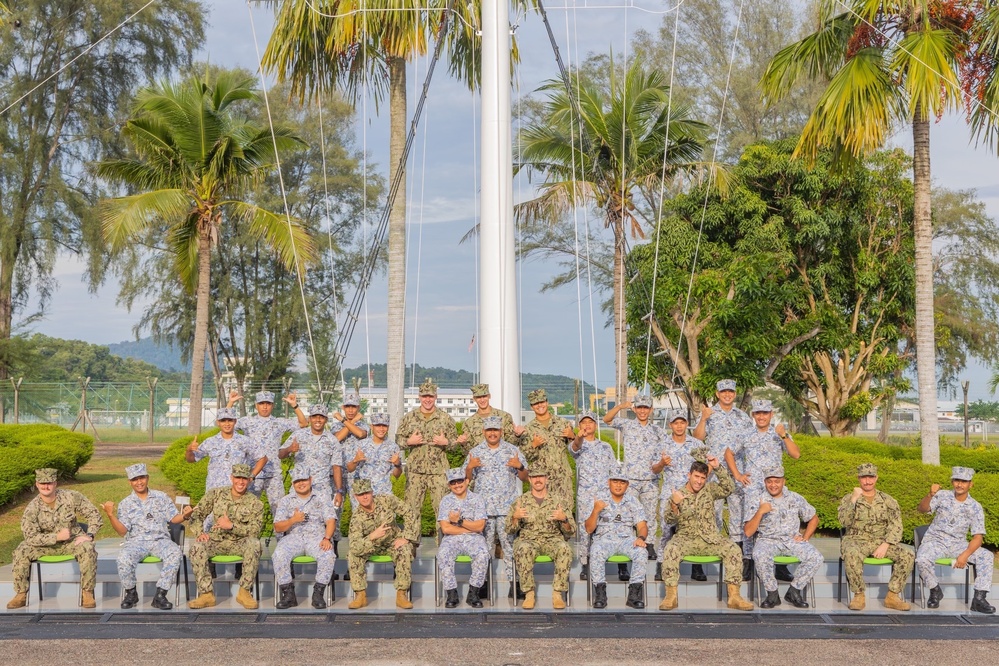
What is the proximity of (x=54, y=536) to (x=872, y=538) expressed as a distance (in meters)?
6.44

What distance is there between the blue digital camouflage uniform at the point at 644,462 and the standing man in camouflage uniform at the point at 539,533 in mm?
1204

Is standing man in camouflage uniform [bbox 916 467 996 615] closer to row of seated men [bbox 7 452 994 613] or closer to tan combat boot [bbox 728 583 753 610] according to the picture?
row of seated men [bbox 7 452 994 613]

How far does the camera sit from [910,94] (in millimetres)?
11844

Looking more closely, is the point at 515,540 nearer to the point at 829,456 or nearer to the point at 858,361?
the point at 829,456

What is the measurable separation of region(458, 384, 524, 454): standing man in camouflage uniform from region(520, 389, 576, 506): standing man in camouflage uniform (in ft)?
0.41

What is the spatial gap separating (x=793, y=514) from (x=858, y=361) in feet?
46.9

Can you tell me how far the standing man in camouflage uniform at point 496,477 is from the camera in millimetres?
8953

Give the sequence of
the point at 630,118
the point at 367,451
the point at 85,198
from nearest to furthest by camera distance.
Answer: the point at 367,451 → the point at 630,118 → the point at 85,198

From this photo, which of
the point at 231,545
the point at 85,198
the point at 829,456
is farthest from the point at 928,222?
the point at 85,198

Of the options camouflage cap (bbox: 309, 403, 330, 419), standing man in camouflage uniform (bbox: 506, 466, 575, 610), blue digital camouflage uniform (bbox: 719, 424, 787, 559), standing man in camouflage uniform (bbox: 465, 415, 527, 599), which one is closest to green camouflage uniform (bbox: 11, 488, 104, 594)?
camouflage cap (bbox: 309, 403, 330, 419)

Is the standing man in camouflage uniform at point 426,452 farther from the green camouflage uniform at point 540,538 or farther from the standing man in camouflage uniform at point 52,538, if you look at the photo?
the standing man in camouflage uniform at point 52,538

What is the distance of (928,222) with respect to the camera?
41.0ft

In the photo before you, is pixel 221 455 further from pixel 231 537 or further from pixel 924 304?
pixel 924 304

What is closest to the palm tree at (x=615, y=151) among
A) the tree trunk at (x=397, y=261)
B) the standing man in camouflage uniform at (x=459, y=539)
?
the tree trunk at (x=397, y=261)
